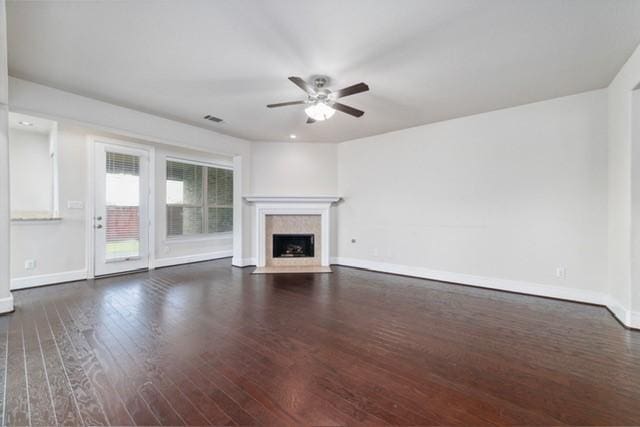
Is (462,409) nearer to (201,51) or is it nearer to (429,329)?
(429,329)

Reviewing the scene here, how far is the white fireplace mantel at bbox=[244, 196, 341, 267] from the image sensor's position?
5.47m

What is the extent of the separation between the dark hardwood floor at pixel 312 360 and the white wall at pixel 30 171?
1.70 m

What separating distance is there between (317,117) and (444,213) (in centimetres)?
286

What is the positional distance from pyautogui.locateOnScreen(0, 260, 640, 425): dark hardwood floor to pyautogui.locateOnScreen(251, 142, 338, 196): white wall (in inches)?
107

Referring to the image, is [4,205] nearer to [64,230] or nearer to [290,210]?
[64,230]

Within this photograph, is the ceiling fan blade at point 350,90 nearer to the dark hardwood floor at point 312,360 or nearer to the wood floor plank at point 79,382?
the dark hardwood floor at point 312,360

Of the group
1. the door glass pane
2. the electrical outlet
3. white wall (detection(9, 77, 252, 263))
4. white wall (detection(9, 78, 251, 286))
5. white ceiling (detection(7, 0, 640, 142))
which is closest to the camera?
white ceiling (detection(7, 0, 640, 142))

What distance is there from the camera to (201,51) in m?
2.55

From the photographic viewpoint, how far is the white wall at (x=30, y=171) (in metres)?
4.29

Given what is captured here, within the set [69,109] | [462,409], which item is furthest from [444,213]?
[69,109]

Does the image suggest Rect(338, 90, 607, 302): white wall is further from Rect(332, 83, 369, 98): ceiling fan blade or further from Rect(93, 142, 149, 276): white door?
Rect(93, 142, 149, 276): white door

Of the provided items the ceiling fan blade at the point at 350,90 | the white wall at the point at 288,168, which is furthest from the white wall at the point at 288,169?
the ceiling fan blade at the point at 350,90

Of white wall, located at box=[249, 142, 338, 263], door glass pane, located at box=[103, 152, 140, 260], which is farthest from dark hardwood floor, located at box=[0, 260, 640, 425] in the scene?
white wall, located at box=[249, 142, 338, 263]

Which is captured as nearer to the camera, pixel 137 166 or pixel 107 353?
pixel 107 353
